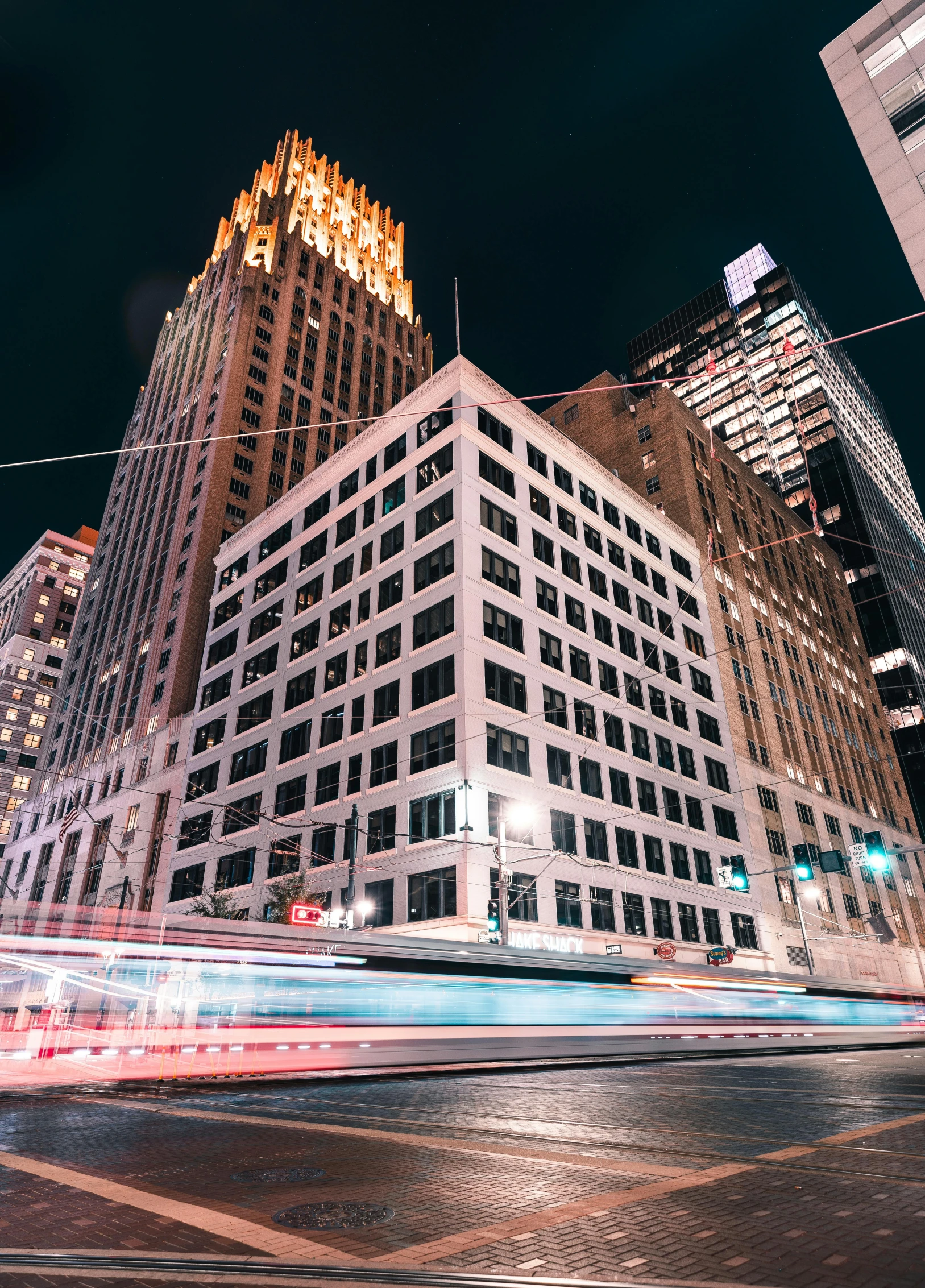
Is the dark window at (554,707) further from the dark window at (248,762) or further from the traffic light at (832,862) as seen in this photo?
the dark window at (248,762)

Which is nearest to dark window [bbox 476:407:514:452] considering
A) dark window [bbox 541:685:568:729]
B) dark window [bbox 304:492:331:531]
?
dark window [bbox 304:492:331:531]

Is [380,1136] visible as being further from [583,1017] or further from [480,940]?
[480,940]

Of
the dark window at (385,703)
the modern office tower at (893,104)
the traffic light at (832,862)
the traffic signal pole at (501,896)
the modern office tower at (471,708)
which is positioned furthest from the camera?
the dark window at (385,703)

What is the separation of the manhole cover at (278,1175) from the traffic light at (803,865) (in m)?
20.0

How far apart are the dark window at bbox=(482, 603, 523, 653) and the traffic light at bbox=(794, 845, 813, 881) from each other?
17295 millimetres

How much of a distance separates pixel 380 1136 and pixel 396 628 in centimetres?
3259

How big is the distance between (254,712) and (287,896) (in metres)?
17.8

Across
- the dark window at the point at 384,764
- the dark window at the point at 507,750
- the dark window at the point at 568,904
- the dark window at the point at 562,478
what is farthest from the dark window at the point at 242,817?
the dark window at the point at 562,478

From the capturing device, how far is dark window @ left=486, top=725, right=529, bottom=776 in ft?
114

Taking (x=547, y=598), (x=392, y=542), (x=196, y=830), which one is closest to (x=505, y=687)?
(x=547, y=598)

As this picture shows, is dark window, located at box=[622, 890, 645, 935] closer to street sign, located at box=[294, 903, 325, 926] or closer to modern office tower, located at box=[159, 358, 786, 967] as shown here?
modern office tower, located at box=[159, 358, 786, 967]

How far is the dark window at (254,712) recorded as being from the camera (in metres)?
49.7

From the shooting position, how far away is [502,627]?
38.6 m

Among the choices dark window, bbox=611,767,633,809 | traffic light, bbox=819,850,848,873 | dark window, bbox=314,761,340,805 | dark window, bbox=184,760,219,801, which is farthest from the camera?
dark window, bbox=184,760,219,801
